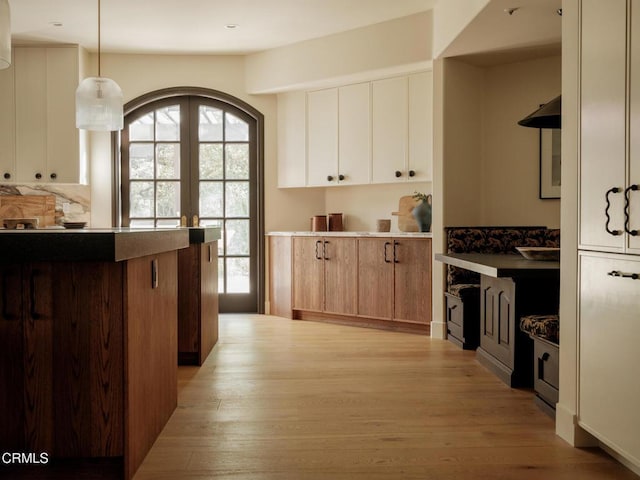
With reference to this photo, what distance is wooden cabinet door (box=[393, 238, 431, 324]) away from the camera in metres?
5.32

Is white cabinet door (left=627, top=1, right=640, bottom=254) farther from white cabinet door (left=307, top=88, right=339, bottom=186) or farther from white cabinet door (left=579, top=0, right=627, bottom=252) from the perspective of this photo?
white cabinet door (left=307, top=88, right=339, bottom=186)

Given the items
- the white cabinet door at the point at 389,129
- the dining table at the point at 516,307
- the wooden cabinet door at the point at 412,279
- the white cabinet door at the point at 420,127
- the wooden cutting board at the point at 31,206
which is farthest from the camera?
the wooden cutting board at the point at 31,206

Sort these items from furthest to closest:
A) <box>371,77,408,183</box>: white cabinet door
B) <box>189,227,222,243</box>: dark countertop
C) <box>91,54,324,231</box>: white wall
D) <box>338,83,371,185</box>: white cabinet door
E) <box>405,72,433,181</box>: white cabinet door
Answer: <box>91,54,324,231</box>: white wall → <box>338,83,371,185</box>: white cabinet door → <box>371,77,408,183</box>: white cabinet door → <box>405,72,433,181</box>: white cabinet door → <box>189,227,222,243</box>: dark countertop

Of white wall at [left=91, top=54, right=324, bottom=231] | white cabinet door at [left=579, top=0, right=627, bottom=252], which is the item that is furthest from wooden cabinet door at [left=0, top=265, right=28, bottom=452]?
white wall at [left=91, top=54, right=324, bottom=231]

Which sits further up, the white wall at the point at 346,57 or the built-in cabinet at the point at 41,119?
the white wall at the point at 346,57

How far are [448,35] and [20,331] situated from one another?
387cm

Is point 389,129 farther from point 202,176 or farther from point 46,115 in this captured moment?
point 46,115

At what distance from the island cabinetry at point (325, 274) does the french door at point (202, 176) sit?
23.9 inches

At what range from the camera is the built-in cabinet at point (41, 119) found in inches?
237

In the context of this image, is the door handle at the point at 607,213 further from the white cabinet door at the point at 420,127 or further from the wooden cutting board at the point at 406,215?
the wooden cutting board at the point at 406,215

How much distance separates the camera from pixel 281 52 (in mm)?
6293

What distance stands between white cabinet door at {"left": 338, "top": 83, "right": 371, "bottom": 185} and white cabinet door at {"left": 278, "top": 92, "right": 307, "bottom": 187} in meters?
0.48

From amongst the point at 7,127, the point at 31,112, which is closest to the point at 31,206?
the point at 7,127

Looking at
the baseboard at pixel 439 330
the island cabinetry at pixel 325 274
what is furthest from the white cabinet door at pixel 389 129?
the baseboard at pixel 439 330
